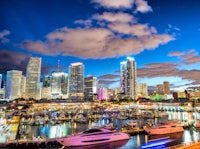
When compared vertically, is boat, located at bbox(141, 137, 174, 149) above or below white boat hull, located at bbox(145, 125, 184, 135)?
below

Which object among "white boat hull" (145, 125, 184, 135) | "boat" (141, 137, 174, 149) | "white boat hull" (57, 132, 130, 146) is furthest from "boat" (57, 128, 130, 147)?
"white boat hull" (145, 125, 184, 135)

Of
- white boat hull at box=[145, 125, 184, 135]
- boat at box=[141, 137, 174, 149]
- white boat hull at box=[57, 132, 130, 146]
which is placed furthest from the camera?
white boat hull at box=[145, 125, 184, 135]

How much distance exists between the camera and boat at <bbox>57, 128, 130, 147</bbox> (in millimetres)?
25078

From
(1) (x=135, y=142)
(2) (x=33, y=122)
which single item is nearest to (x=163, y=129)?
(1) (x=135, y=142)

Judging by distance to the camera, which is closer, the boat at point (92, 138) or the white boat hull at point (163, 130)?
the boat at point (92, 138)

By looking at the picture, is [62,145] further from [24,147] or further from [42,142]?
[24,147]

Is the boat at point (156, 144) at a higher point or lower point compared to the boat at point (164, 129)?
lower

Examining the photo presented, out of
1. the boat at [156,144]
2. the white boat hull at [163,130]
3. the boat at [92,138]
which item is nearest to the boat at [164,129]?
the white boat hull at [163,130]

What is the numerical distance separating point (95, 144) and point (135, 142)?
5831mm

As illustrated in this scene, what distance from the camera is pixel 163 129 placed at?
3272 cm

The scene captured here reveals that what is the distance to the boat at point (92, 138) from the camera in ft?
82.3

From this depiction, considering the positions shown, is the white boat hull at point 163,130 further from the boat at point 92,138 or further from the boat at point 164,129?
the boat at point 92,138

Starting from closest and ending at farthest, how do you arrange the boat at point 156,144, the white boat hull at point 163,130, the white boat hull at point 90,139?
the boat at point 156,144 → the white boat hull at point 90,139 → the white boat hull at point 163,130

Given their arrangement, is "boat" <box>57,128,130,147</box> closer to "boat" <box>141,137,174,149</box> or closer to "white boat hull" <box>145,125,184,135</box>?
"boat" <box>141,137,174,149</box>
